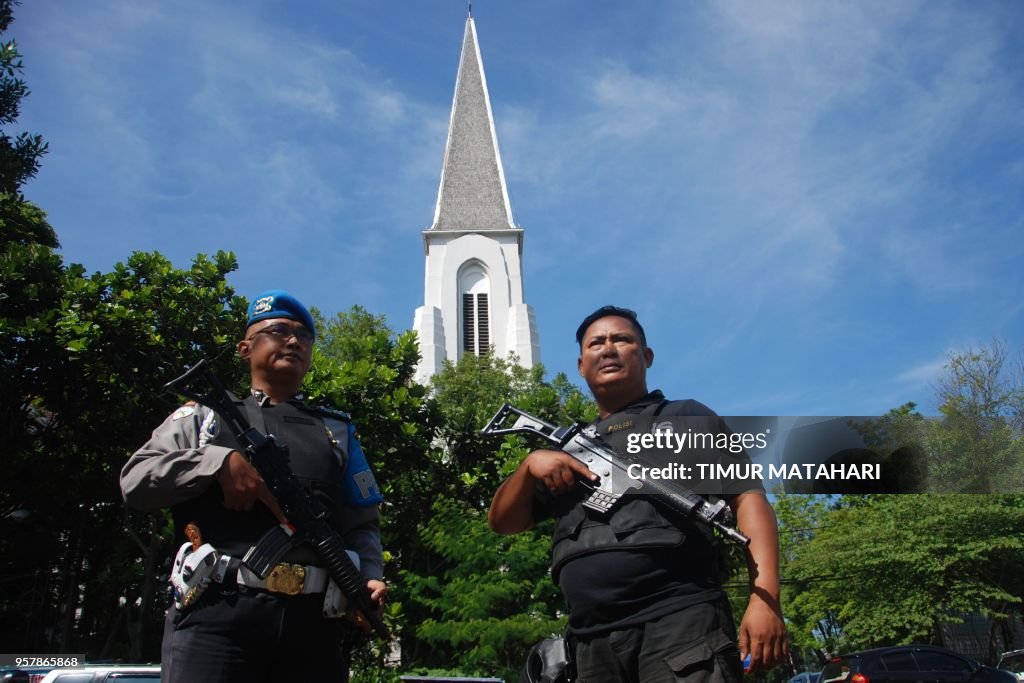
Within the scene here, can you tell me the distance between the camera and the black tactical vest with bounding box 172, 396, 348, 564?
2.76 m

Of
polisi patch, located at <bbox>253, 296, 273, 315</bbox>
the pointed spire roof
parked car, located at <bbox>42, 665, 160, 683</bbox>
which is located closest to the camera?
polisi patch, located at <bbox>253, 296, 273, 315</bbox>

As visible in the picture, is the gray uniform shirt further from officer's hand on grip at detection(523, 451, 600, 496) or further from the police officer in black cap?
officer's hand on grip at detection(523, 451, 600, 496)

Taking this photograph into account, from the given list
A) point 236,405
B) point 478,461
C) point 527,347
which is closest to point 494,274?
point 527,347

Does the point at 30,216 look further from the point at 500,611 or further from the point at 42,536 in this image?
the point at 500,611

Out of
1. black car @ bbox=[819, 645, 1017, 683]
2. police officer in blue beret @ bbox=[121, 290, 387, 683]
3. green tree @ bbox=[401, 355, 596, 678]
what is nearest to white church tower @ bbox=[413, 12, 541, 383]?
green tree @ bbox=[401, 355, 596, 678]

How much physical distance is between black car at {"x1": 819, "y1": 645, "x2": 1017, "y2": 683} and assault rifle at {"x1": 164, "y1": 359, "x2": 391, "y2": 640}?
37.9 ft

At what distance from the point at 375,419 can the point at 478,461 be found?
3.60 meters

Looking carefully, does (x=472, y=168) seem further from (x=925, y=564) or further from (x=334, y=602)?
(x=334, y=602)

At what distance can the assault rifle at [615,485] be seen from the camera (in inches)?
107

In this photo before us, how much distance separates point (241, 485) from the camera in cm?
266

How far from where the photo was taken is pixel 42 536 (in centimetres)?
1906

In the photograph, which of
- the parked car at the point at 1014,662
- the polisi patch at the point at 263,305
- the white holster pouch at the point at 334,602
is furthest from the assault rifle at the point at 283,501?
the parked car at the point at 1014,662

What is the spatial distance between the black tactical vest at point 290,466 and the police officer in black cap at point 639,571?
636mm

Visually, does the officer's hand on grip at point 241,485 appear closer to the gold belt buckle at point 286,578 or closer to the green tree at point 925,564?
the gold belt buckle at point 286,578
